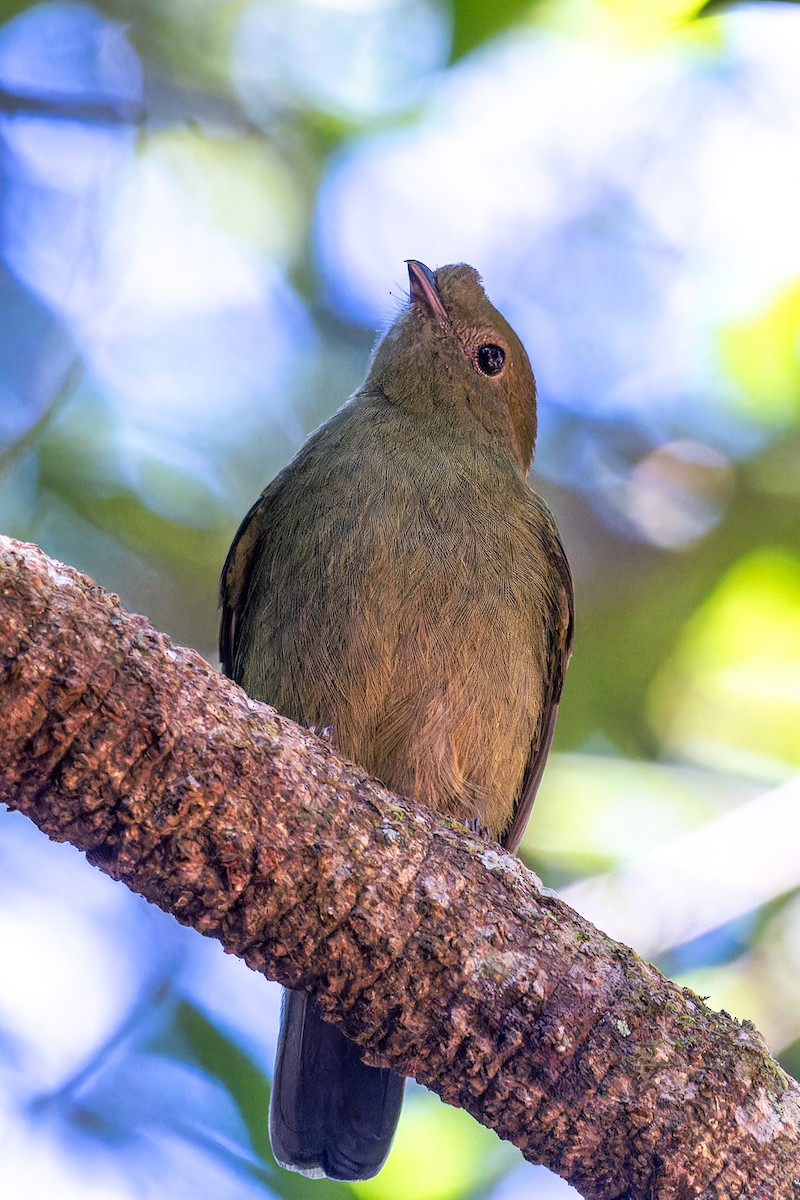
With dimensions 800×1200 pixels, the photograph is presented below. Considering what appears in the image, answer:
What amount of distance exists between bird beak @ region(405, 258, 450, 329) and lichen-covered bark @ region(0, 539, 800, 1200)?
2.66 metres

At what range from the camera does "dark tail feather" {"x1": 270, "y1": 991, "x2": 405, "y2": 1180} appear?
419cm

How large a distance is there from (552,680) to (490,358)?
136cm

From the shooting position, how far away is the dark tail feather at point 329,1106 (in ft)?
13.7

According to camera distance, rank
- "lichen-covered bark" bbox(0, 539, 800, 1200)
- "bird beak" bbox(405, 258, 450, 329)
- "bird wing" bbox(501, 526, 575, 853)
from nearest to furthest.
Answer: "lichen-covered bark" bbox(0, 539, 800, 1200)
"bird wing" bbox(501, 526, 575, 853)
"bird beak" bbox(405, 258, 450, 329)

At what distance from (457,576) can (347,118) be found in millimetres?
2732

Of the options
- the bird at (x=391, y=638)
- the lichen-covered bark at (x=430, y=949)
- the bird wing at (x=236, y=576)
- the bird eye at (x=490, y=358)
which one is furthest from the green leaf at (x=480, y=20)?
the lichen-covered bark at (x=430, y=949)

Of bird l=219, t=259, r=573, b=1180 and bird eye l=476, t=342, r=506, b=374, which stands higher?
bird eye l=476, t=342, r=506, b=374

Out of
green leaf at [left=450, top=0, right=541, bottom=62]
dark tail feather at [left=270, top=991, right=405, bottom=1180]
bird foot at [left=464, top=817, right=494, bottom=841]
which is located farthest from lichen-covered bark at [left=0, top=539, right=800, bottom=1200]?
green leaf at [left=450, top=0, right=541, bottom=62]

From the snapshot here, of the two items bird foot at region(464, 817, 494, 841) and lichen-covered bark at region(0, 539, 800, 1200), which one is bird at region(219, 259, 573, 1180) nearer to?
bird foot at region(464, 817, 494, 841)

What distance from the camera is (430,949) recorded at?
2939 mm

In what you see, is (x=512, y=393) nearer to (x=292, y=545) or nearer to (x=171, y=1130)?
(x=292, y=545)

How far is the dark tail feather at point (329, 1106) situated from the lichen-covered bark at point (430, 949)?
4.23 ft

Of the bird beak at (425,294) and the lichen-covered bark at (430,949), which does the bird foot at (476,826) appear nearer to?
the lichen-covered bark at (430,949)

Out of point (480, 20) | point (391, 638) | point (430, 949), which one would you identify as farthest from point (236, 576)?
point (480, 20)
